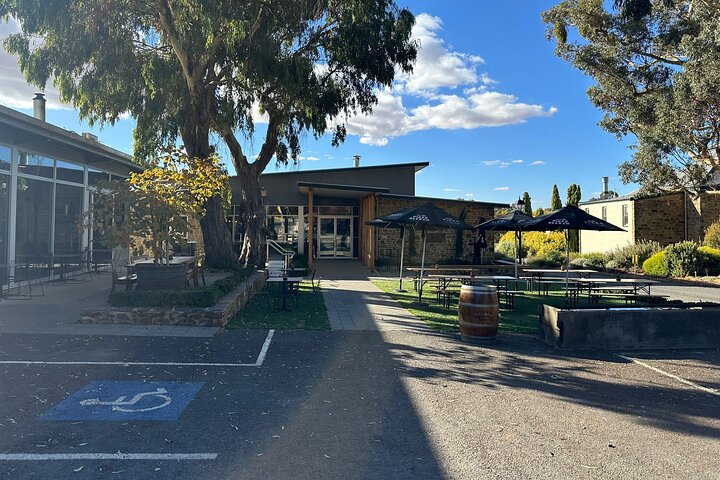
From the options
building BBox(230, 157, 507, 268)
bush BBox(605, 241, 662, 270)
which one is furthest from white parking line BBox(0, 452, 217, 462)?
bush BBox(605, 241, 662, 270)

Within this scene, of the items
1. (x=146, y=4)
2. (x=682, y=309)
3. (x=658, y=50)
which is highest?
(x=658, y=50)

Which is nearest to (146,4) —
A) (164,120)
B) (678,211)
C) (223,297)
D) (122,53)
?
(122,53)

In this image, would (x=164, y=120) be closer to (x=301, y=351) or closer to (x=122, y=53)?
(x=122, y=53)

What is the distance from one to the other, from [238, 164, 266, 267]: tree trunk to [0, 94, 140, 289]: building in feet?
12.9

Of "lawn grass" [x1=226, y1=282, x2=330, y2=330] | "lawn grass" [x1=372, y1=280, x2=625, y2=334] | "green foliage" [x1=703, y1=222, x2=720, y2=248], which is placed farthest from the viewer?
"green foliage" [x1=703, y1=222, x2=720, y2=248]

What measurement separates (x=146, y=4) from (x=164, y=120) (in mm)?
4017

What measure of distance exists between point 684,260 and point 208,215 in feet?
54.4

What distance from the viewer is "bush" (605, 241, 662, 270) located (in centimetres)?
2090

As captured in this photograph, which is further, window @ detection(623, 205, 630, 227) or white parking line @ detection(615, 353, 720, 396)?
window @ detection(623, 205, 630, 227)

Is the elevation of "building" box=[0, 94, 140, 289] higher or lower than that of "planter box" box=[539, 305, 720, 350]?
higher

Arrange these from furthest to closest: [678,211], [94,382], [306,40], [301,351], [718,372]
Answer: [678,211] → [306,40] → [301,351] → [718,372] → [94,382]

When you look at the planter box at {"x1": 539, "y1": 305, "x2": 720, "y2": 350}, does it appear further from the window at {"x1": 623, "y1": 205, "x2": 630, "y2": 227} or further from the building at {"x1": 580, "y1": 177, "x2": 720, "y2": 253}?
the window at {"x1": 623, "y1": 205, "x2": 630, "y2": 227}

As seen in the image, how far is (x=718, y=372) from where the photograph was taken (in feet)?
20.2

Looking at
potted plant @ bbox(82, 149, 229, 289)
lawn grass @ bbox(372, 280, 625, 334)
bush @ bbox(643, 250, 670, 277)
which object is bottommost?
lawn grass @ bbox(372, 280, 625, 334)
